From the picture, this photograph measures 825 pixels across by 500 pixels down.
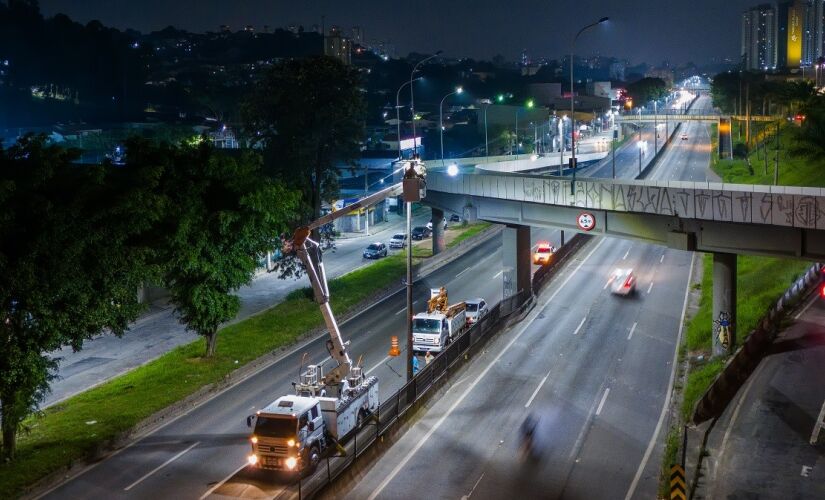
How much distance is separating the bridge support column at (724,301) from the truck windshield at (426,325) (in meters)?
11.3

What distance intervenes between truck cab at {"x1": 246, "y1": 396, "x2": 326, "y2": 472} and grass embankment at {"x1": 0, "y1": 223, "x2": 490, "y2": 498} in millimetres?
6167

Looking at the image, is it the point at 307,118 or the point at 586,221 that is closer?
the point at 586,221

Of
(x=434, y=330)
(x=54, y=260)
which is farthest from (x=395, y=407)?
(x=54, y=260)

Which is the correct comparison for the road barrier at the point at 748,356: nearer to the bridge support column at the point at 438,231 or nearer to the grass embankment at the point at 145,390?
the grass embankment at the point at 145,390

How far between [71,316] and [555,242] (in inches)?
1832

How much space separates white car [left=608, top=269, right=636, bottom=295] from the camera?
47369 millimetres

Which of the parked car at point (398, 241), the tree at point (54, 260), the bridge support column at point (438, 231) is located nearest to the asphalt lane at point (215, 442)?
the tree at point (54, 260)

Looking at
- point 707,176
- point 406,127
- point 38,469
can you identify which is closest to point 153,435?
point 38,469

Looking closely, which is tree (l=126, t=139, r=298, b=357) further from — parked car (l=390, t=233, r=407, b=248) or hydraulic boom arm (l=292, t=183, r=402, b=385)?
parked car (l=390, t=233, r=407, b=248)

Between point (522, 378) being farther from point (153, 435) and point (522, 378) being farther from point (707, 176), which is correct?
point (707, 176)

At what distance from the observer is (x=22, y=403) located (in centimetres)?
2434

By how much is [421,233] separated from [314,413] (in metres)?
52.3

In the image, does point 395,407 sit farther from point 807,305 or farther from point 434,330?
point 807,305

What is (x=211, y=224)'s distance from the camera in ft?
116
